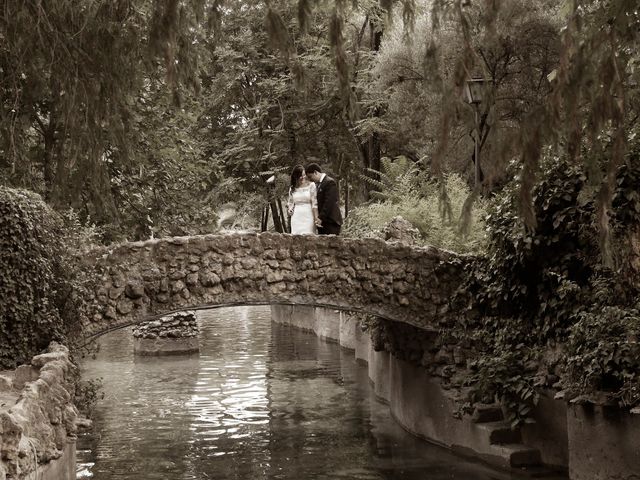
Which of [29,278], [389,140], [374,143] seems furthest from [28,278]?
[389,140]

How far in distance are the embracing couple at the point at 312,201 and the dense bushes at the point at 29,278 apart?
3.84 m

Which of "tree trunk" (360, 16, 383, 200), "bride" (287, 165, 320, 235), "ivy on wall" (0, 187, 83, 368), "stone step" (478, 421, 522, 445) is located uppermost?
"tree trunk" (360, 16, 383, 200)

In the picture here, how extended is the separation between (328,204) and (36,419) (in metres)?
8.32

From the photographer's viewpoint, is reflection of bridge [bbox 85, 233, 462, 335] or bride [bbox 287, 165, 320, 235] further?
A: bride [bbox 287, 165, 320, 235]

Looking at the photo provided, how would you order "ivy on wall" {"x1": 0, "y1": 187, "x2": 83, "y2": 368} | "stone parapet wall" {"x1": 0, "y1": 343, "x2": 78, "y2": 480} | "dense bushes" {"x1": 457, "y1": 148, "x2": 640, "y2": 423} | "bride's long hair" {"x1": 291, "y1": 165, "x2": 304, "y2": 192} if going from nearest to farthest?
1. "stone parapet wall" {"x1": 0, "y1": 343, "x2": 78, "y2": 480}
2. "dense bushes" {"x1": 457, "y1": 148, "x2": 640, "y2": 423}
3. "ivy on wall" {"x1": 0, "y1": 187, "x2": 83, "y2": 368}
4. "bride's long hair" {"x1": 291, "y1": 165, "x2": 304, "y2": 192}

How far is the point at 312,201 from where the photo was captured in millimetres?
14875

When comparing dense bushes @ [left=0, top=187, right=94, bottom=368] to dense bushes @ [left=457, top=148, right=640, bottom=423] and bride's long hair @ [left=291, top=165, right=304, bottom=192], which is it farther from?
dense bushes @ [left=457, top=148, right=640, bottom=423]

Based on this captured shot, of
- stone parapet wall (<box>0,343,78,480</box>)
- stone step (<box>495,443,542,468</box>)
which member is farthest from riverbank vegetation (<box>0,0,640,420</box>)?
stone parapet wall (<box>0,343,78,480</box>)

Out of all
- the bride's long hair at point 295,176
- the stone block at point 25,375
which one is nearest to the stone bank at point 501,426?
the bride's long hair at point 295,176

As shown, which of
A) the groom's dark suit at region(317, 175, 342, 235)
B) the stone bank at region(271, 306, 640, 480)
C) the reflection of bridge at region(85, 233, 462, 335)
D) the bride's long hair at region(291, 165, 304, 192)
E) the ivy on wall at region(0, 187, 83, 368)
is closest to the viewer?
the stone bank at region(271, 306, 640, 480)

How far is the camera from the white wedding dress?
1488 centimetres

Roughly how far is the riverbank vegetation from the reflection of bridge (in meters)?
0.64

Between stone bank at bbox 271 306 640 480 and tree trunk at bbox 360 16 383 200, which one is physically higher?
tree trunk at bbox 360 16 383 200

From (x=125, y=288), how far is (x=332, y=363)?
414 inches
